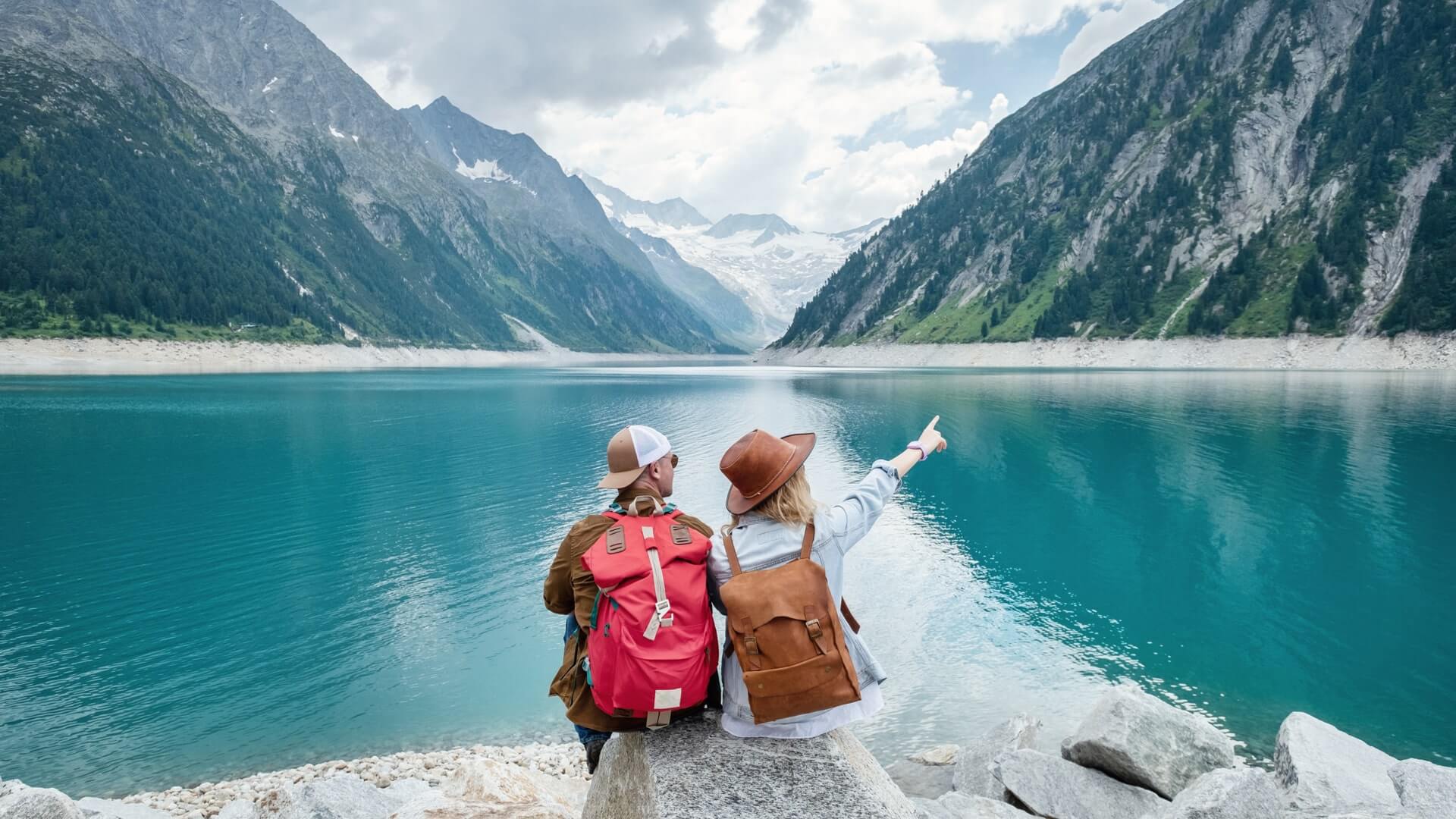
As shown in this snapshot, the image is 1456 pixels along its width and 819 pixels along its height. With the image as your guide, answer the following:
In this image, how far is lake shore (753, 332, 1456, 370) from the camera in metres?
95.9

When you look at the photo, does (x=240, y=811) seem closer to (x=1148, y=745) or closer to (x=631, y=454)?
(x=631, y=454)

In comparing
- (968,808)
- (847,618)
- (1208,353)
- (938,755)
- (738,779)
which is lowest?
(938,755)

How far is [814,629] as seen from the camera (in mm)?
4102

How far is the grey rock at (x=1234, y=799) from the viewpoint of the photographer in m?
6.43

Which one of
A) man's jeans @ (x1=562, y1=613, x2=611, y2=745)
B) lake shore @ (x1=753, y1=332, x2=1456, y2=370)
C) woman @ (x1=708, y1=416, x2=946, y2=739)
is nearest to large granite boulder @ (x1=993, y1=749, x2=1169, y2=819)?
woman @ (x1=708, y1=416, x2=946, y2=739)

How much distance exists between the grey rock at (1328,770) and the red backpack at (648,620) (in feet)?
20.8

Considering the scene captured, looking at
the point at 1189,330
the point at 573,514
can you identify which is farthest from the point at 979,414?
the point at 1189,330

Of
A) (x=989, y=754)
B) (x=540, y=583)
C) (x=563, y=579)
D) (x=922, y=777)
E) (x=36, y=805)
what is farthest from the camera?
(x=540, y=583)

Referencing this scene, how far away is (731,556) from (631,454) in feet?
3.34

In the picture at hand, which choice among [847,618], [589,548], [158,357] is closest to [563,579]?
[589,548]

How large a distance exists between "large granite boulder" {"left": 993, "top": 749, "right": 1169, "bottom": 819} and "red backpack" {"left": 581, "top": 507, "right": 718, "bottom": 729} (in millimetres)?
6126

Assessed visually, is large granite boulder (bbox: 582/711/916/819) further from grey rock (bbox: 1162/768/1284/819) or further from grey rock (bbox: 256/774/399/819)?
grey rock (bbox: 256/774/399/819)

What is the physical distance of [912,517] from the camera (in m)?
27.8

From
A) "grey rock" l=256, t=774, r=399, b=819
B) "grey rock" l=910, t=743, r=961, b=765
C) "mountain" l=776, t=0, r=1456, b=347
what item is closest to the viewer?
"grey rock" l=256, t=774, r=399, b=819
